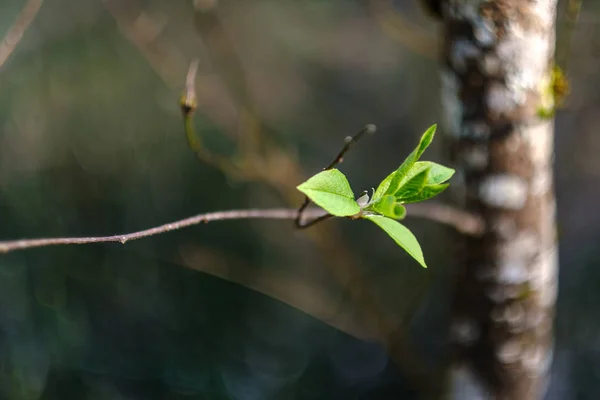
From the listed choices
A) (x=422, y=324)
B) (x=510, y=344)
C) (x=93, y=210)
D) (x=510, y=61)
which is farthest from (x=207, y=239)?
(x=510, y=61)

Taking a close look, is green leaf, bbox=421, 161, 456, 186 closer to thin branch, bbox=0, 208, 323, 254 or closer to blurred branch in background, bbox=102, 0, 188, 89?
thin branch, bbox=0, 208, 323, 254

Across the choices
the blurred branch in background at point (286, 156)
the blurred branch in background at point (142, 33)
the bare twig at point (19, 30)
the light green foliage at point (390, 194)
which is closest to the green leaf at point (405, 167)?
the light green foliage at point (390, 194)

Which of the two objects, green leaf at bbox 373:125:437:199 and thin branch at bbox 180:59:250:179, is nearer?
green leaf at bbox 373:125:437:199

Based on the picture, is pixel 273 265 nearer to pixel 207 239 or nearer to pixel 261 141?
pixel 207 239

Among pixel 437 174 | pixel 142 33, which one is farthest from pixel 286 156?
pixel 437 174

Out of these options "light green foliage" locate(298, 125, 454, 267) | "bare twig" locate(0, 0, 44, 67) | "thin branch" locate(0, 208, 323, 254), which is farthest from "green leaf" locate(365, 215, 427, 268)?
"bare twig" locate(0, 0, 44, 67)

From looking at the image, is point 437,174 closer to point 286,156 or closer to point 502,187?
point 502,187

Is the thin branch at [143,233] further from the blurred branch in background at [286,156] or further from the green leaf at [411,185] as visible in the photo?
the blurred branch in background at [286,156]
